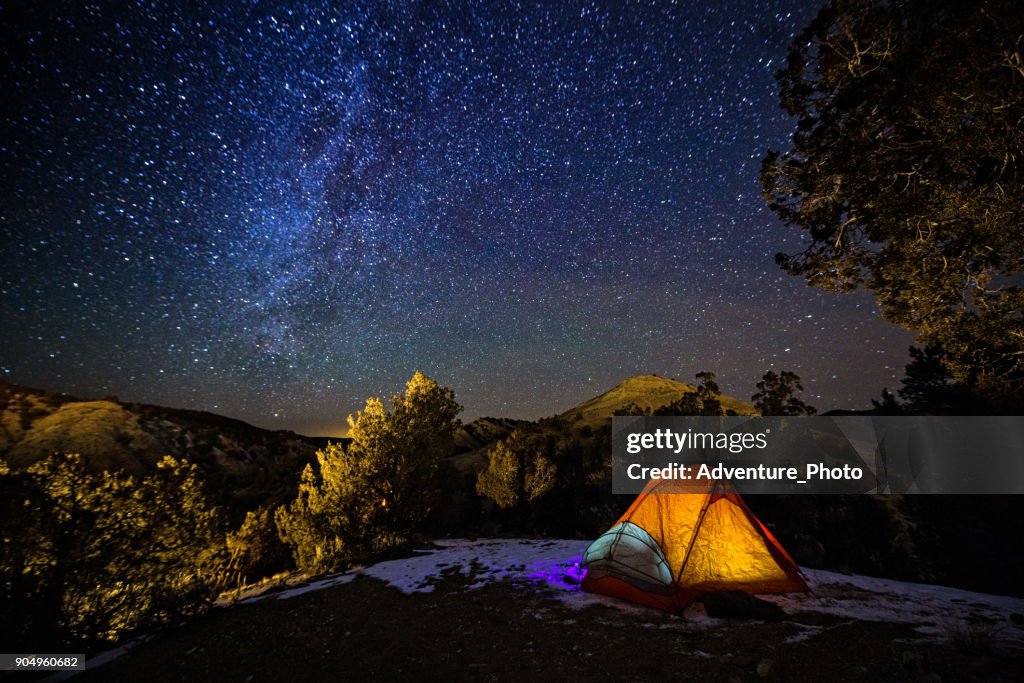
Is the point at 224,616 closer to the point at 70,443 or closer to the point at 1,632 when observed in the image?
the point at 1,632

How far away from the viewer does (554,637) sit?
20.9 ft

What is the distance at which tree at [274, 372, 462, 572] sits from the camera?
43.2ft

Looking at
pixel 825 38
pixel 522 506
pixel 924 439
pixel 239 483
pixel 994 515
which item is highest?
pixel 825 38

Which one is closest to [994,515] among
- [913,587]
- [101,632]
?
[913,587]

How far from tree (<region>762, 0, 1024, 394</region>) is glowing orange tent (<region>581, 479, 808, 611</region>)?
6195 mm

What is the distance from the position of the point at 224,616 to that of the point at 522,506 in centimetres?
1550

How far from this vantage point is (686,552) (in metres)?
8.16

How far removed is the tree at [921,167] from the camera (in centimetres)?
636

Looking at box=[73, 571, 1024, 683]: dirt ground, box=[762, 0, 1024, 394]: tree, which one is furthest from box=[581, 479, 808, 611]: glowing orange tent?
box=[762, 0, 1024, 394]: tree

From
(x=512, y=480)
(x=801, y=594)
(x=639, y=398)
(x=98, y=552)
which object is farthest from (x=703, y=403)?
(x=639, y=398)

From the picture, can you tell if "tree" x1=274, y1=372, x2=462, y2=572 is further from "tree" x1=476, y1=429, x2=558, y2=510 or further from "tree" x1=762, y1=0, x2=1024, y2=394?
"tree" x1=762, y1=0, x2=1024, y2=394

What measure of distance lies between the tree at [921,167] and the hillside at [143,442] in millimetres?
40378

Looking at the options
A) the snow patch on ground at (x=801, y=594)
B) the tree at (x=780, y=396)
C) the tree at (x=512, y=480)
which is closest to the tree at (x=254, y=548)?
the snow patch on ground at (x=801, y=594)
